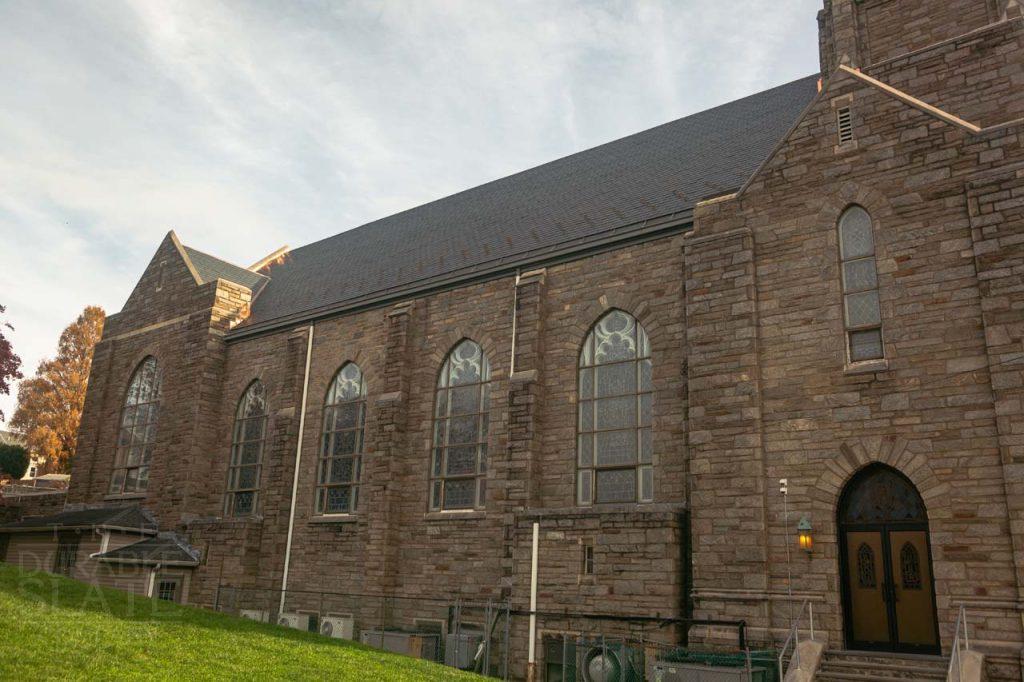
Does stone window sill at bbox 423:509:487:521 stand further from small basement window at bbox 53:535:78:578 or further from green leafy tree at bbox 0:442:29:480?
green leafy tree at bbox 0:442:29:480

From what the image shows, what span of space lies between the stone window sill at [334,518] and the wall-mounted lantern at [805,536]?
12144 mm

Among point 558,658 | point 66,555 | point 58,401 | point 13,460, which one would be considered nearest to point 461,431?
point 558,658

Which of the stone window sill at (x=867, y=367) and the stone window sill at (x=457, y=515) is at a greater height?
the stone window sill at (x=867, y=367)

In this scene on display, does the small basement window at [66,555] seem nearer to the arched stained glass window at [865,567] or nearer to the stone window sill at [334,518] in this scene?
the stone window sill at [334,518]

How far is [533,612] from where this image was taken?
1655cm

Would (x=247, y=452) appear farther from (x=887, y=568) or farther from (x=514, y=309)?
(x=887, y=568)

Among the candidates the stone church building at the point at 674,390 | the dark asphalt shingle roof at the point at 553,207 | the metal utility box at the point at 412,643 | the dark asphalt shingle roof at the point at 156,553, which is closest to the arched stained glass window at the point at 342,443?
the stone church building at the point at 674,390

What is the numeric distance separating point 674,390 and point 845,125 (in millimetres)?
5887

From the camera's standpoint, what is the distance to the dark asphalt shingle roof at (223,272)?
103 ft

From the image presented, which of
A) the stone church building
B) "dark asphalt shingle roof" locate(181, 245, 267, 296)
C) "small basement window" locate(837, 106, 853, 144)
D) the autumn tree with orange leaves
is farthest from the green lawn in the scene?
the autumn tree with orange leaves

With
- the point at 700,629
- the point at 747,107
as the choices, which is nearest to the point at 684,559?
the point at 700,629

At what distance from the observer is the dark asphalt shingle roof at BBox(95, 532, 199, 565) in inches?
935

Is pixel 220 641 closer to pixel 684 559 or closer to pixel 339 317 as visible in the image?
pixel 684 559

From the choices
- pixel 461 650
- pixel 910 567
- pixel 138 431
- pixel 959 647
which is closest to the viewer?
pixel 959 647
